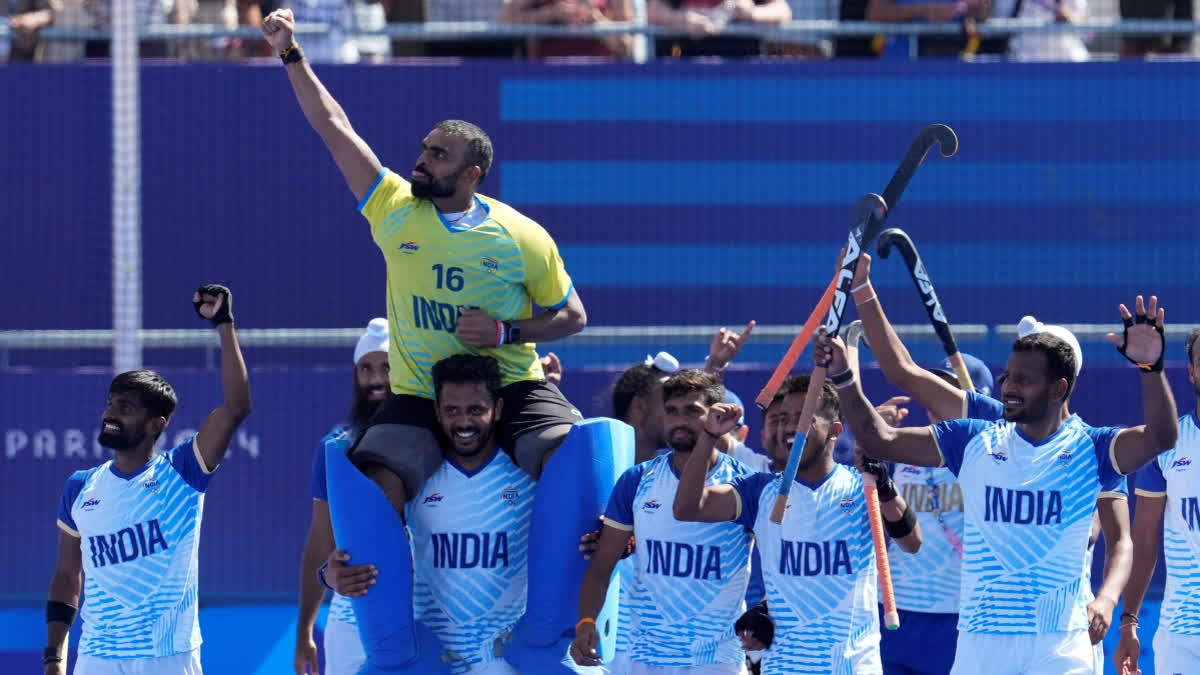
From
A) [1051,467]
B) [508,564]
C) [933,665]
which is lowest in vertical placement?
[933,665]

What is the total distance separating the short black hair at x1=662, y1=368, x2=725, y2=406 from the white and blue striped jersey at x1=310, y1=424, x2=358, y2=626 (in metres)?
1.17

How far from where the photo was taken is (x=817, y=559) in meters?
6.30

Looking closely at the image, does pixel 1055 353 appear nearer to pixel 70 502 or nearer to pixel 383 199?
pixel 383 199

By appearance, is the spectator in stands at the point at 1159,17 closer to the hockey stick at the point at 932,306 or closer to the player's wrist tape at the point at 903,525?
the hockey stick at the point at 932,306

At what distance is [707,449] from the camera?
241 inches

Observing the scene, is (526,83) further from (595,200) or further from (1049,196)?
(1049,196)

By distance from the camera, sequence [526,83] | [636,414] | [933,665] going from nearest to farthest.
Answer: [933,665], [636,414], [526,83]

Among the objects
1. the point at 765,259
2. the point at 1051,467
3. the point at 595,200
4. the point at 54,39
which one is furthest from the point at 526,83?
the point at 1051,467

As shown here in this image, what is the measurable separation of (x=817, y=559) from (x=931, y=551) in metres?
1.17

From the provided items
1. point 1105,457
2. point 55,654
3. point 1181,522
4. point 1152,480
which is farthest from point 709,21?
point 55,654

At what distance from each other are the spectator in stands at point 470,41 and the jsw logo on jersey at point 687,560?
5.13m

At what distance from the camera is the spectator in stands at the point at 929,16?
1082cm

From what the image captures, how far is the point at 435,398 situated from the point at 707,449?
957mm

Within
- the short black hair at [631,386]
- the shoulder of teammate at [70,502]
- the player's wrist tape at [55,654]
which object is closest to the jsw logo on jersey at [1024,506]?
the short black hair at [631,386]
